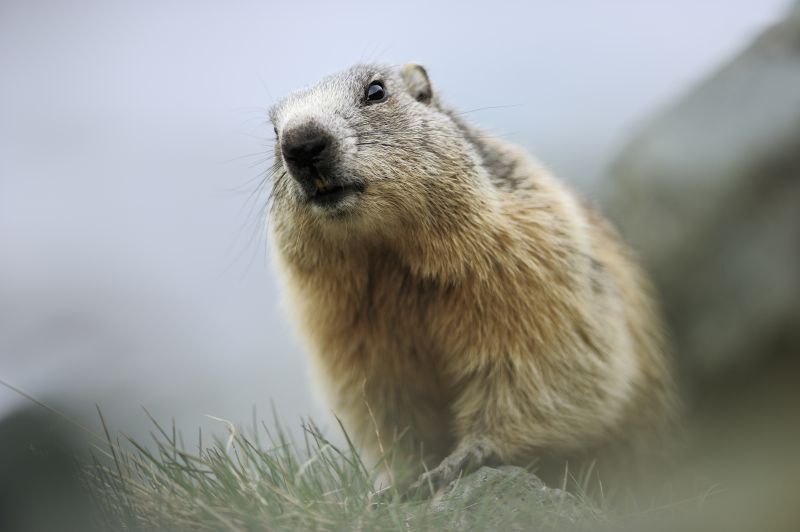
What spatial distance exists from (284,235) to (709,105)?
3112 mm

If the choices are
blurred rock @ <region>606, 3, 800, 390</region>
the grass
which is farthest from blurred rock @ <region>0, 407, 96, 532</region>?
blurred rock @ <region>606, 3, 800, 390</region>

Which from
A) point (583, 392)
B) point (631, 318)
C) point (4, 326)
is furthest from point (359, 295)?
point (4, 326)

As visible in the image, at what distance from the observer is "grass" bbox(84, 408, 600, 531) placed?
2.81 metres

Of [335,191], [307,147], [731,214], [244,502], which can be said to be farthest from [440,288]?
[731,214]

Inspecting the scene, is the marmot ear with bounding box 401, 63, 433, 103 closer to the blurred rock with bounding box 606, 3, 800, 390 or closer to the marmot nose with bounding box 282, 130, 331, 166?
the marmot nose with bounding box 282, 130, 331, 166

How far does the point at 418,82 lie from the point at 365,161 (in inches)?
39.1

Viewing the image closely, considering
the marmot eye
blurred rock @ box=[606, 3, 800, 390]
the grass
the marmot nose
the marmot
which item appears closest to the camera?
the grass

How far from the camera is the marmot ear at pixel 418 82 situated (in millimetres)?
4312

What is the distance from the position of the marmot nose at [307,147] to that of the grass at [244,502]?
1258 mm

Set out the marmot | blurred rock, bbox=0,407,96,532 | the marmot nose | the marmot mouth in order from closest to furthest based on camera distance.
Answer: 1. blurred rock, bbox=0,407,96,532
2. the marmot nose
3. the marmot mouth
4. the marmot

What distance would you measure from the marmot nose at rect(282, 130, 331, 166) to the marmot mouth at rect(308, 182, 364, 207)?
0.13m

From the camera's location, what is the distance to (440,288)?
12.6ft

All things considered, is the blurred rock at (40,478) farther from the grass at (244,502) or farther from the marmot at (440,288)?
the marmot at (440,288)

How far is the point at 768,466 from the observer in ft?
11.0
